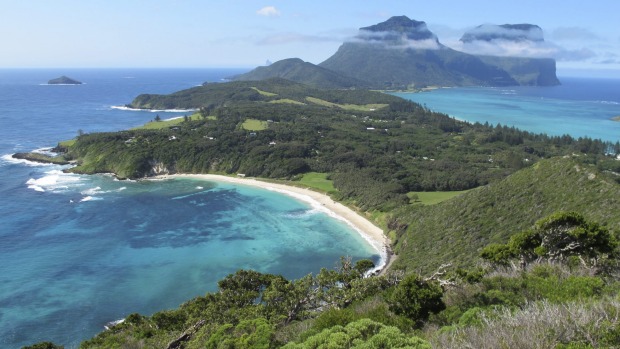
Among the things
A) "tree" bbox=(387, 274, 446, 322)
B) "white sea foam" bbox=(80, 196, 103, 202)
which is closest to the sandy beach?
"white sea foam" bbox=(80, 196, 103, 202)

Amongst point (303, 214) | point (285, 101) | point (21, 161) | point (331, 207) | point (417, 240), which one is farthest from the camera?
point (285, 101)

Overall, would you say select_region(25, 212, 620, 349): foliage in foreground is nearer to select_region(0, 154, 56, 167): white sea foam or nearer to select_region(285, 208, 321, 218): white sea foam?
select_region(285, 208, 321, 218): white sea foam

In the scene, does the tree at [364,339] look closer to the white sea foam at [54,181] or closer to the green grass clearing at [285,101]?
the white sea foam at [54,181]

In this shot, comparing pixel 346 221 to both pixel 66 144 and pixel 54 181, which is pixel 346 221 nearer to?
pixel 54 181

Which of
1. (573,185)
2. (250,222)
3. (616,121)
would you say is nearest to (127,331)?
(250,222)

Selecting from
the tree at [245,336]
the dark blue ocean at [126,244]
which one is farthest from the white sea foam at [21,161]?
the tree at [245,336]

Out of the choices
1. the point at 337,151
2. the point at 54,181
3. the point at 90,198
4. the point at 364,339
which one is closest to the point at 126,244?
the point at 90,198
